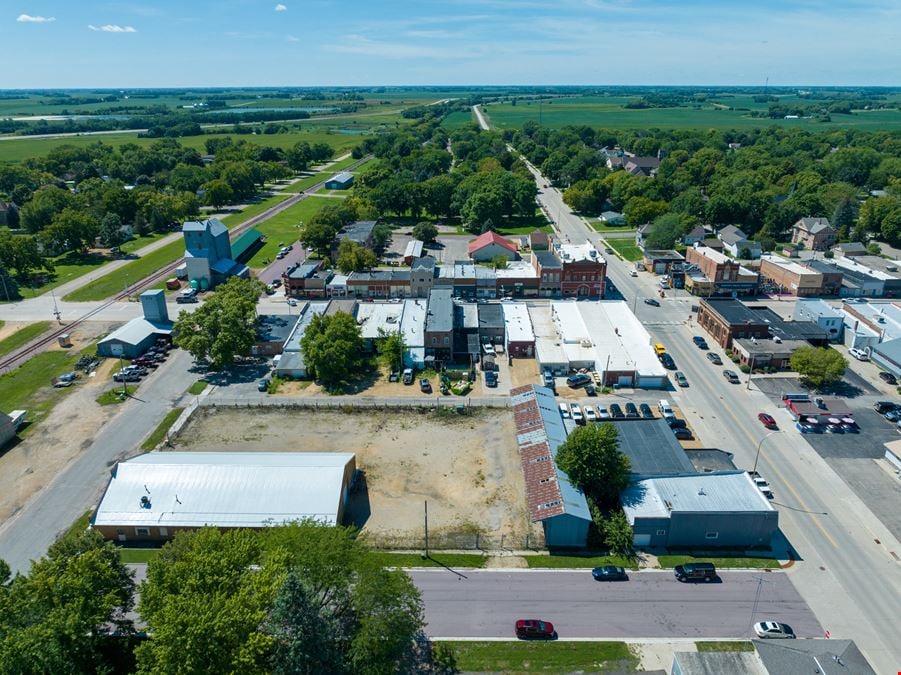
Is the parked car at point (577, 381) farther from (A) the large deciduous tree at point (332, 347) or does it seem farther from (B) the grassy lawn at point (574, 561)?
(B) the grassy lawn at point (574, 561)

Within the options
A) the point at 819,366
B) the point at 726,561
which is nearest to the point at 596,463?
the point at 726,561

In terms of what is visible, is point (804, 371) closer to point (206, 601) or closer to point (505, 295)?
point (505, 295)

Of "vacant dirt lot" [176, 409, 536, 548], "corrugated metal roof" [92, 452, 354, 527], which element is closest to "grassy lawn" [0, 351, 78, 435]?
"vacant dirt lot" [176, 409, 536, 548]

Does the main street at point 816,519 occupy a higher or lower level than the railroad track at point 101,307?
lower

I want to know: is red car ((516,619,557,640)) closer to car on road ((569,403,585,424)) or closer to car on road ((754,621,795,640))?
car on road ((754,621,795,640))

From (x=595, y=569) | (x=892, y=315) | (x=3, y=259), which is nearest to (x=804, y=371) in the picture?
(x=892, y=315)

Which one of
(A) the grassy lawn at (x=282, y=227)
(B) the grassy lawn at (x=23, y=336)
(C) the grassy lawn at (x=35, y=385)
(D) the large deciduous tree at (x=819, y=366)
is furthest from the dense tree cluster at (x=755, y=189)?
(B) the grassy lawn at (x=23, y=336)
